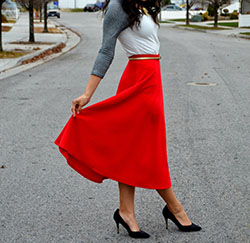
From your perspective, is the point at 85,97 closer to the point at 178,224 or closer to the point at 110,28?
the point at 110,28

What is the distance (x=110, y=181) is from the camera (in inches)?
207

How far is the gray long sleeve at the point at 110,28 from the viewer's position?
3451 mm

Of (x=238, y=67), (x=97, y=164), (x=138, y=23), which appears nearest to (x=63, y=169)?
(x=97, y=164)

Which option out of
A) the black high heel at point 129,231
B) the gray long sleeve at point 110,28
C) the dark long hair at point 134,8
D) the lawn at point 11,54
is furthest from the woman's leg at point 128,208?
the lawn at point 11,54

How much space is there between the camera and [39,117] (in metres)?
8.29

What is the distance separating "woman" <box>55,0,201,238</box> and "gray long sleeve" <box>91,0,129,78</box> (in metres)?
0.01

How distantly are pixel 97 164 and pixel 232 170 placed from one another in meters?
2.19

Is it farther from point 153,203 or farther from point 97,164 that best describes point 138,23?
point 153,203

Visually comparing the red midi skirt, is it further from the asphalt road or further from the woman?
the asphalt road

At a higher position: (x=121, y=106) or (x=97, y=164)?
(x=121, y=106)

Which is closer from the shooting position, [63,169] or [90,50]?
[63,169]

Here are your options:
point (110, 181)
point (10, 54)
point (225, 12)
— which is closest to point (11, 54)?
point (10, 54)

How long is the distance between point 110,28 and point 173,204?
4.11 ft

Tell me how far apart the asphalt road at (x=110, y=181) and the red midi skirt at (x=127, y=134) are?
49 cm
